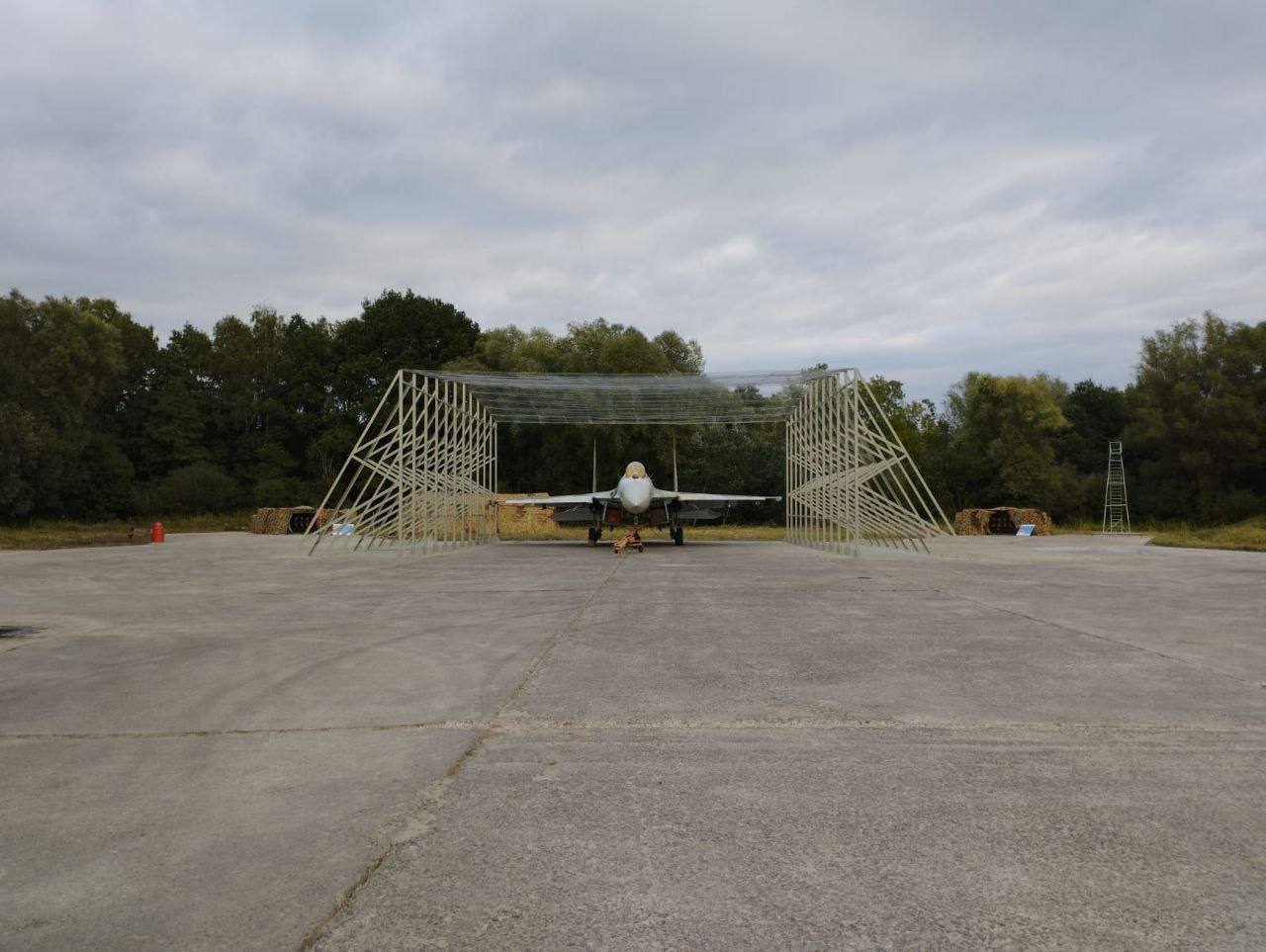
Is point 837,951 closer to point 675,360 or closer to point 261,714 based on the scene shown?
point 261,714

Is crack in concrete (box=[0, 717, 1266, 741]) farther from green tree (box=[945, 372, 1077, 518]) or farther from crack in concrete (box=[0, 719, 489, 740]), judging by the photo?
green tree (box=[945, 372, 1077, 518])

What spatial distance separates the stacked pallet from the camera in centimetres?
3934

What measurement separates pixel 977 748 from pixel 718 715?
131 cm

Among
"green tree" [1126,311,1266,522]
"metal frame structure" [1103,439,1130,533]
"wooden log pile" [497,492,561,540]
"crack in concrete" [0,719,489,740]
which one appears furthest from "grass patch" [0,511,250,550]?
"green tree" [1126,311,1266,522]

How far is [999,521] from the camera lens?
40219 mm

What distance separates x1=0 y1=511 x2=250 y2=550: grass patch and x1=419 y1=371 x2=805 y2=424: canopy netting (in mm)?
14132

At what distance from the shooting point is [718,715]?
4785 millimetres

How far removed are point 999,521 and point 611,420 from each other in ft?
69.2

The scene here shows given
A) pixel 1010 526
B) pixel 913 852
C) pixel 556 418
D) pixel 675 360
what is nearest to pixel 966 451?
pixel 1010 526

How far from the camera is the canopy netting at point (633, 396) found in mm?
23391

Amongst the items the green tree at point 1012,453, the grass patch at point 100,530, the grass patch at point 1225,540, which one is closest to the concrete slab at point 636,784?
the grass patch at point 1225,540

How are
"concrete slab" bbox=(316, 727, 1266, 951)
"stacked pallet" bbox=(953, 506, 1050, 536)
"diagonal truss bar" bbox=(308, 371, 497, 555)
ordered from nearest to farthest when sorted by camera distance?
"concrete slab" bbox=(316, 727, 1266, 951), "diagonal truss bar" bbox=(308, 371, 497, 555), "stacked pallet" bbox=(953, 506, 1050, 536)

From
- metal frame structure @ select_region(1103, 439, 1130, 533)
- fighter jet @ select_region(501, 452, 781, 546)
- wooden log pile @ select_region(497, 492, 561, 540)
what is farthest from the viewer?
metal frame structure @ select_region(1103, 439, 1130, 533)

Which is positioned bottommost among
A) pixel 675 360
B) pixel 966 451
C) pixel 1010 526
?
pixel 1010 526
